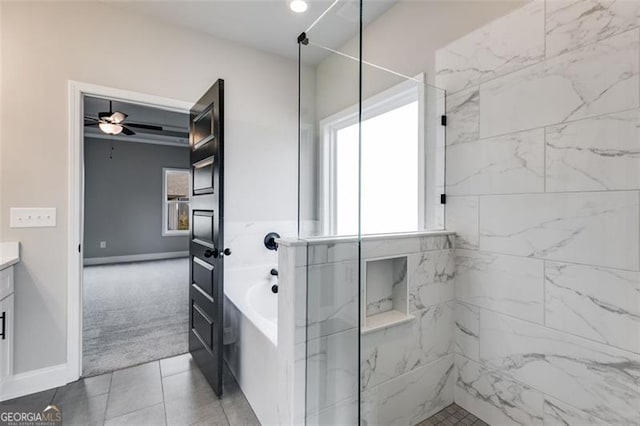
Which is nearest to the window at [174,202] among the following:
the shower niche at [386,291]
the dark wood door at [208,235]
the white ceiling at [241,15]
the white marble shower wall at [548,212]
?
the white ceiling at [241,15]

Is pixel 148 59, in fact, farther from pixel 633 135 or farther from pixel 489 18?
pixel 633 135

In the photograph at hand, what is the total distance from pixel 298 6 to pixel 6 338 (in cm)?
309

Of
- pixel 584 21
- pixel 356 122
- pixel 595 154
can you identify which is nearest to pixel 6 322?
pixel 356 122

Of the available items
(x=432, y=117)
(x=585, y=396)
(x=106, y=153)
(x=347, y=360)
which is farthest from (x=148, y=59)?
(x=106, y=153)

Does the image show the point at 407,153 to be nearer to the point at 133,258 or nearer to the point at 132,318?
the point at 132,318

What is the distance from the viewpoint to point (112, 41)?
2.30 m

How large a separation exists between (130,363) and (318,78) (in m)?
2.54

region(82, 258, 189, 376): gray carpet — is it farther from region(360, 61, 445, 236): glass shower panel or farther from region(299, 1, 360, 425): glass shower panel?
region(360, 61, 445, 236): glass shower panel

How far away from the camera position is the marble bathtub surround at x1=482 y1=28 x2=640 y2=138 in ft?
4.00

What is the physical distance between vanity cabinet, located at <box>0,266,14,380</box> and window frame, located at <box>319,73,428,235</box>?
200 centimetres

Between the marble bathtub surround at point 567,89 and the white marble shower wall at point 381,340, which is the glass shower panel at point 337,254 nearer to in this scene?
the white marble shower wall at point 381,340

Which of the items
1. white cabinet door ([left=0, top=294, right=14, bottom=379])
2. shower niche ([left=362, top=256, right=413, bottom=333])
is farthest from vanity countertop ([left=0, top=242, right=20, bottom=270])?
shower niche ([left=362, top=256, right=413, bottom=333])

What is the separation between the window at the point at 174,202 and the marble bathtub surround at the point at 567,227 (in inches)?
262

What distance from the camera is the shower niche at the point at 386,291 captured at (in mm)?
1633
